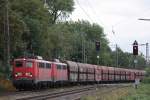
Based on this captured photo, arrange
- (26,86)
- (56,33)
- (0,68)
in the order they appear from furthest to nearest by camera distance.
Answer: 1. (56,33)
2. (0,68)
3. (26,86)

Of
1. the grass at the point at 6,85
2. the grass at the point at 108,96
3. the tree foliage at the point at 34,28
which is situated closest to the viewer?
the grass at the point at 108,96

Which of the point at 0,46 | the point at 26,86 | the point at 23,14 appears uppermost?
the point at 23,14

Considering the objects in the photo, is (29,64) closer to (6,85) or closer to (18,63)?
(18,63)

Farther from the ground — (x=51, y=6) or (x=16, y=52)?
(x=51, y=6)

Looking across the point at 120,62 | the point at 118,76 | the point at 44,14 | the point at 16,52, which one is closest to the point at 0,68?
the point at 16,52

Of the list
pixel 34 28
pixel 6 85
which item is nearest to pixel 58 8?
pixel 34 28

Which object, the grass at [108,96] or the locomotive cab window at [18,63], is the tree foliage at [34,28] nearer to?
the locomotive cab window at [18,63]

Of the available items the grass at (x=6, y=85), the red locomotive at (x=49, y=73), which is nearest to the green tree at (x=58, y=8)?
the red locomotive at (x=49, y=73)

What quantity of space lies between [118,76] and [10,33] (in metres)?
48.0

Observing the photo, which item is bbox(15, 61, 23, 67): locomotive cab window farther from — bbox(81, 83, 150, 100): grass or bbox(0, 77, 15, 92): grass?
bbox(81, 83, 150, 100): grass

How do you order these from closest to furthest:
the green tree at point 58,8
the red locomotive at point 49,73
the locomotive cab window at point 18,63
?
the red locomotive at point 49,73 < the locomotive cab window at point 18,63 < the green tree at point 58,8

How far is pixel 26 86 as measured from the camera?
162 ft

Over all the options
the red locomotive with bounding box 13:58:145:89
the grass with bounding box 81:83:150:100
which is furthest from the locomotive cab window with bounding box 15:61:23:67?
the grass with bounding box 81:83:150:100

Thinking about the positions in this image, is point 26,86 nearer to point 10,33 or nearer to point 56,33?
point 10,33
